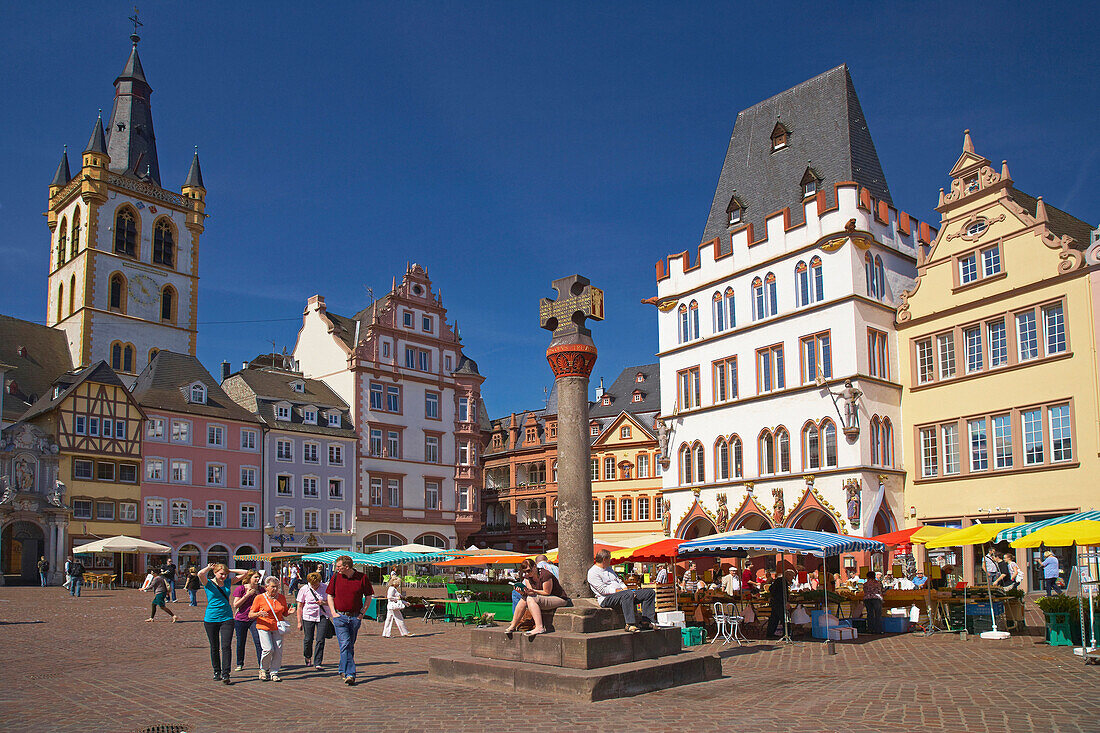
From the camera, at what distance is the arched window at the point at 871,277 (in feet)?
127

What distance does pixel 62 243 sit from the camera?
66625 millimetres

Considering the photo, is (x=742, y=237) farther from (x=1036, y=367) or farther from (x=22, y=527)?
(x=22, y=527)

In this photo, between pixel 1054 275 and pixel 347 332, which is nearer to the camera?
pixel 1054 275

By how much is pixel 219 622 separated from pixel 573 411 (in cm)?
569

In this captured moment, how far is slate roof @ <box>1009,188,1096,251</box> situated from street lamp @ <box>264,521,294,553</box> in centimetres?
3820

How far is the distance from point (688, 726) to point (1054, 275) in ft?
94.6

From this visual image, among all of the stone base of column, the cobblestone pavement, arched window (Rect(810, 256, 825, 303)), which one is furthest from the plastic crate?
arched window (Rect(810, 256, 825, 303))

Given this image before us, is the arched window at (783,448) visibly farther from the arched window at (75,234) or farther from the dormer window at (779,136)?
the arched window at (75,234)

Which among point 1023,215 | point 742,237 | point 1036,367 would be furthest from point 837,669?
point 742,237

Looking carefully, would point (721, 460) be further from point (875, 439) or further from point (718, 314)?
point (875, 439)

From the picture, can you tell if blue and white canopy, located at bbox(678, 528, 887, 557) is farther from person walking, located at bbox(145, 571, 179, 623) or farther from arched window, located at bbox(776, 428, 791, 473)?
arched window, located at bbox(776, 428, 791, 473)

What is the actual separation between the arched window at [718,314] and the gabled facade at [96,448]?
95.3 feet

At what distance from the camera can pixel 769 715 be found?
10336mm

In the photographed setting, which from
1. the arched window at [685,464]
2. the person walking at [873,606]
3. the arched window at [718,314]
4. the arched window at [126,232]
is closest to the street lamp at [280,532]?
the arched window at [685,464]
